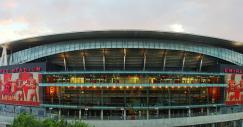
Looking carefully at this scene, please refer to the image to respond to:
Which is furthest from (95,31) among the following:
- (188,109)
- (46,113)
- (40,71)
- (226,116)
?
(226,116)

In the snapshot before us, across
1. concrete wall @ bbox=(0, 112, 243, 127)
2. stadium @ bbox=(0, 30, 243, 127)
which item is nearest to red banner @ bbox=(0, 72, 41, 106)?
stadium @ bbox=(0, 30, 243, 127)

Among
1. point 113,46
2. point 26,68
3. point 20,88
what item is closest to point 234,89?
point 113,46

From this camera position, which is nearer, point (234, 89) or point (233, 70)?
point (233, 70)

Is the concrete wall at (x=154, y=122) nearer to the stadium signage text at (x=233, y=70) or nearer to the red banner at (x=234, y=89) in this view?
the red banner at (x=234, y=89)

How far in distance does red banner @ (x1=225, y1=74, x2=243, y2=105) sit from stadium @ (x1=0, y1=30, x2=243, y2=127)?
0.22 meters

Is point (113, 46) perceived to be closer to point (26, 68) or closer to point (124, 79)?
point (124, 79)

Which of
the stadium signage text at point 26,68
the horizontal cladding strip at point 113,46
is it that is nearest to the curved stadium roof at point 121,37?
the horizontal cladding strip at point 113,46

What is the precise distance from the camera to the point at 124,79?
230ft

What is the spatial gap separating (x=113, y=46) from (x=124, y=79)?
279 inches

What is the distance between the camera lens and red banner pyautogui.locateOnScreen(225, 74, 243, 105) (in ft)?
259

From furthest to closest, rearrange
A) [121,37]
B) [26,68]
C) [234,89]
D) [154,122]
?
[234,89] < [26,68] < [121,37] < [154,122]

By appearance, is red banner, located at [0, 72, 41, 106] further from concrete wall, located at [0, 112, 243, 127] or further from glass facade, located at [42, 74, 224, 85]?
concrete wall, located at [0, 112, 243, 127]

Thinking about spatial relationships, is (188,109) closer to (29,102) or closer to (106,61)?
(106,61)

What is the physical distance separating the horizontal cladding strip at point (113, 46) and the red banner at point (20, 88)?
4.64 m
